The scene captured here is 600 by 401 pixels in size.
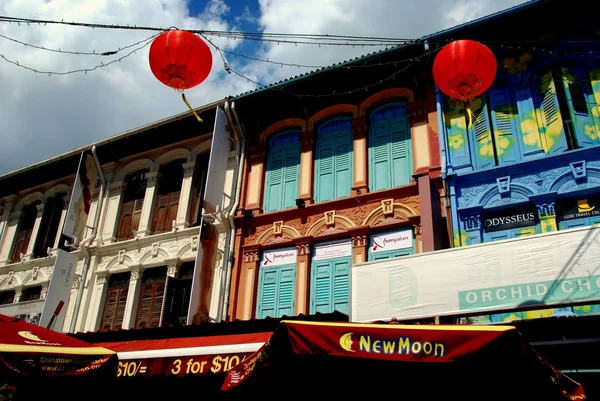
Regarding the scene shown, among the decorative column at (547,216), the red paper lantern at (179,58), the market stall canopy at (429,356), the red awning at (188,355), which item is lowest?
the market stall canopy at (429,356)

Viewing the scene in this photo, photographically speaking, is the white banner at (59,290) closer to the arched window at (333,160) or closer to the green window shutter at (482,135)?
the arched window at (333,160)

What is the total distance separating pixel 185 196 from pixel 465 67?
7.69 m

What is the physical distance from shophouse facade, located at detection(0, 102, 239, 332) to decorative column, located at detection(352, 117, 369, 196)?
2.96 metres

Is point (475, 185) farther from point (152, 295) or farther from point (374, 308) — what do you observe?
point (152, 295)

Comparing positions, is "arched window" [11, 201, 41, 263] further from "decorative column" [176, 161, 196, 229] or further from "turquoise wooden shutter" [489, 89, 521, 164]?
"turquoise wooden shutter" [489, 89, 521, 164]

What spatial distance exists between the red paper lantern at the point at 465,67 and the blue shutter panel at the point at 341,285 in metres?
4.06

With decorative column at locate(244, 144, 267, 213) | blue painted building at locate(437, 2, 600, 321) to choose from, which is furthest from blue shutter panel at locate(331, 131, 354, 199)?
blue painted building at locate(437, 2, 600, 321)

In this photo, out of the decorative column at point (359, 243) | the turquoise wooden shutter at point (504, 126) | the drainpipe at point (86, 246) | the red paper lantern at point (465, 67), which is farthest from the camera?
the drainpipe at point (86, 246)

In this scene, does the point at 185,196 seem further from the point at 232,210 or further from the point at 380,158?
the point at 380,158

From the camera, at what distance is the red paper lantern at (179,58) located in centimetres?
718

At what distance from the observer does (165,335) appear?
31.7ft

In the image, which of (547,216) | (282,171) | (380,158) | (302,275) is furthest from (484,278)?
(282,171)

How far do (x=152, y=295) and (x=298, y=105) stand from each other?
545 centimetres

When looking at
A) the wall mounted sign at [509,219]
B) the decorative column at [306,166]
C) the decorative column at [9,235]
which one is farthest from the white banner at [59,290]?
the wall mounted sign at [509,219]
